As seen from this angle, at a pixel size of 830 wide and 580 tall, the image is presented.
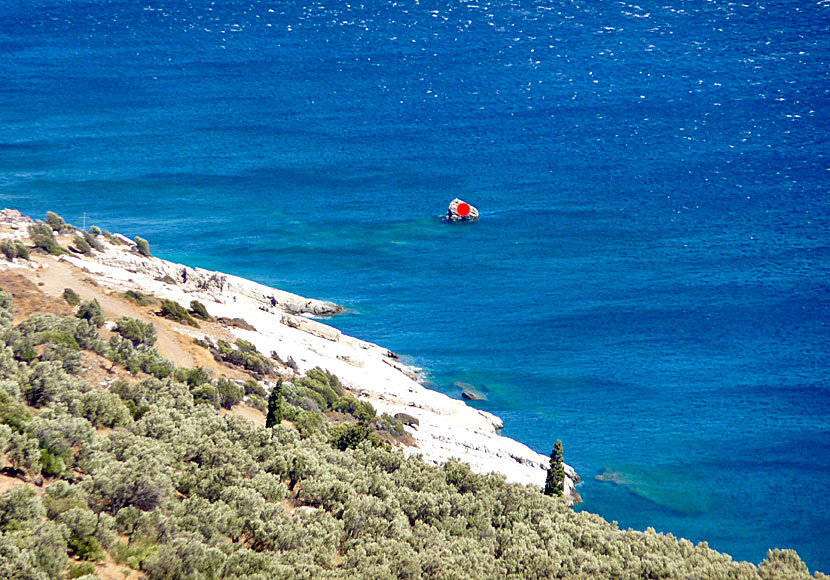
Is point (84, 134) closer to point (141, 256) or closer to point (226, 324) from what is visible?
point (141, 256)

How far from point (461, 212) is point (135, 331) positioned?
72.3 m

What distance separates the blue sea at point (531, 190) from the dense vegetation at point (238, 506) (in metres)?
30.4

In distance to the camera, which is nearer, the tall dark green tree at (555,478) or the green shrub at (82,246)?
the tall dark green tree at (555,478)

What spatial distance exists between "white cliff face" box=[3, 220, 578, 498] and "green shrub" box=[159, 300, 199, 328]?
1304 millimetres

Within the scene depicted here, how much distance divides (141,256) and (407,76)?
83981mm

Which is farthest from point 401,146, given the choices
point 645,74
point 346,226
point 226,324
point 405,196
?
point 226,324

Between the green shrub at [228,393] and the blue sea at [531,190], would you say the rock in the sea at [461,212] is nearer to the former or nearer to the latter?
the blue sea at [531,190]

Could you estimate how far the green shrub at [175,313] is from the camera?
181 feet

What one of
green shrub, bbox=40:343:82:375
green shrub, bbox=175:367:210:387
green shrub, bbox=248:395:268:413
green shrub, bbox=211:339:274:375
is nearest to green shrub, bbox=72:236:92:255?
green shrub, bbox=211:339:274:375

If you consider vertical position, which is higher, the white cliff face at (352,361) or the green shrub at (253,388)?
the white cliff face at (352,361)

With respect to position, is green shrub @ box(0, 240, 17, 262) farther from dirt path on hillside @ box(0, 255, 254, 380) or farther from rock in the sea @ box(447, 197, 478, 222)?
rock in the sea @ box(447, 197, 478, 222)

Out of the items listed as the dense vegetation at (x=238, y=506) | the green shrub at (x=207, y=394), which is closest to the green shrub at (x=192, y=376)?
the green shrub at (x=207, y=394)

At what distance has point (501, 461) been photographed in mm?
56406

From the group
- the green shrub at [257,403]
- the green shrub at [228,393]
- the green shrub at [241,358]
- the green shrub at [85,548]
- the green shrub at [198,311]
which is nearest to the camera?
the green shrub at [85,548]
